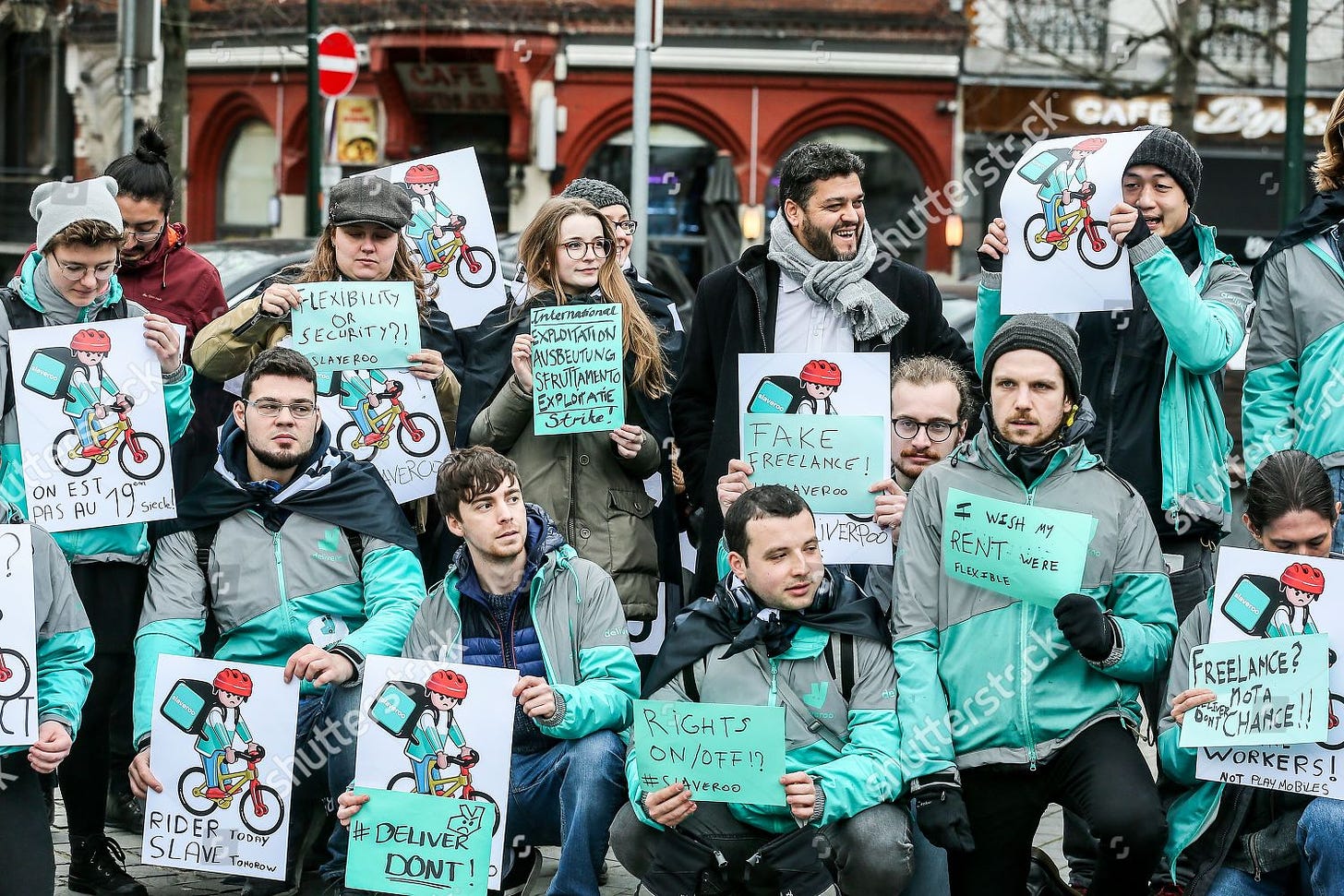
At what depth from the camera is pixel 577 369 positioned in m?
5.69

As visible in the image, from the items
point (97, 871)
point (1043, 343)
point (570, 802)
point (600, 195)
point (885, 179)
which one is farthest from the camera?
point (885, 179)

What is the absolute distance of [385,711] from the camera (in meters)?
4.84

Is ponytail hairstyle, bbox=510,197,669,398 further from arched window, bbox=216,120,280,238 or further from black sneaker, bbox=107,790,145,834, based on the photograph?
arched window, bbox=216,120,280,238

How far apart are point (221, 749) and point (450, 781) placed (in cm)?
76

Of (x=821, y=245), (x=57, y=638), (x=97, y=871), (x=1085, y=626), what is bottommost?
(x=97, y=871)

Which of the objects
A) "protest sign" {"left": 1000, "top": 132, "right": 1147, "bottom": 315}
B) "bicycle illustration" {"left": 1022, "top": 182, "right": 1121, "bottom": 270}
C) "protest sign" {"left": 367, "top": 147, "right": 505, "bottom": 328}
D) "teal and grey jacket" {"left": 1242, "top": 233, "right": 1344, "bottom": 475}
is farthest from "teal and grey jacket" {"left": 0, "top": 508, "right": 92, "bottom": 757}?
"teal and grey jacket" {"left": 1242, "top": 233, "right": 1344, "bottom": 475}

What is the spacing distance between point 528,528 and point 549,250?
117cm

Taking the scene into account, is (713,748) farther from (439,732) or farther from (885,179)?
(885,179)

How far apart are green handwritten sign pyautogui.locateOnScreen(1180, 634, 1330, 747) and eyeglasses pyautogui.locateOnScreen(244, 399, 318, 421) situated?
273 cm

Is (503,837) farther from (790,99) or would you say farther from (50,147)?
(50,147)

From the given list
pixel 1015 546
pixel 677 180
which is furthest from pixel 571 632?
pixel 677 180

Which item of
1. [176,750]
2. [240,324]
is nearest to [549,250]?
[240,324]

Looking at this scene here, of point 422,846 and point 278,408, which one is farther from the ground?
point 278,408

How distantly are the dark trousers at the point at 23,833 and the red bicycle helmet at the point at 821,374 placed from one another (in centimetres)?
249
